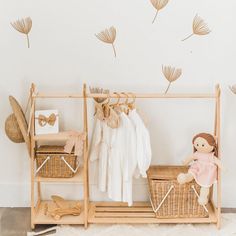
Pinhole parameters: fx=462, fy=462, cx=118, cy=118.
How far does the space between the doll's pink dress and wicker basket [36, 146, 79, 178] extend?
2.37ft

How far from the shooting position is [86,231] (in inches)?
110

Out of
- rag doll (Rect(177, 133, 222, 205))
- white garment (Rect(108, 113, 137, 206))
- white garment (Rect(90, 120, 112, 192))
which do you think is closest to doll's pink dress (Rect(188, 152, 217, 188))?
rag doll (Rect(177, 133, 222, 205))

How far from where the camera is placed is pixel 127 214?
293 centimetres

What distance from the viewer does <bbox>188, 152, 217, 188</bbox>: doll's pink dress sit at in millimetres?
2760

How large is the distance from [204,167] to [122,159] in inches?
19.5

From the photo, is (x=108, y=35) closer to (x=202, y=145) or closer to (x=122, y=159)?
(x=122, y=159)

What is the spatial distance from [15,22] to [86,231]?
136 cm

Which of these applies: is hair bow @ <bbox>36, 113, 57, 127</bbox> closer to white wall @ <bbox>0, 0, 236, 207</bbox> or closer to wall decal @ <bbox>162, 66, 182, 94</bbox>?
white wall @ <bbox>0, 0, 236, 207</bbox>

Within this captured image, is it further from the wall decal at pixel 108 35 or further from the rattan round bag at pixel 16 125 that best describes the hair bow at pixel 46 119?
the wall decal at pixel 108 35

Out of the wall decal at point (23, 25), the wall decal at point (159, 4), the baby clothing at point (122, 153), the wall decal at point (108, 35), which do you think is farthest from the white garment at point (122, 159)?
the wall decal at point (23, 25)

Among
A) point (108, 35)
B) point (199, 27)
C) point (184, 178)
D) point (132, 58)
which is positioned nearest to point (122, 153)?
point (184, 178)

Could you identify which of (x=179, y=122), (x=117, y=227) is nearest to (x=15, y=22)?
(x=179, y=122)

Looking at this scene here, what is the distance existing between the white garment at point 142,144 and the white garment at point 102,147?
0.56 ft

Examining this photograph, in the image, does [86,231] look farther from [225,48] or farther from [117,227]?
[225,48]
